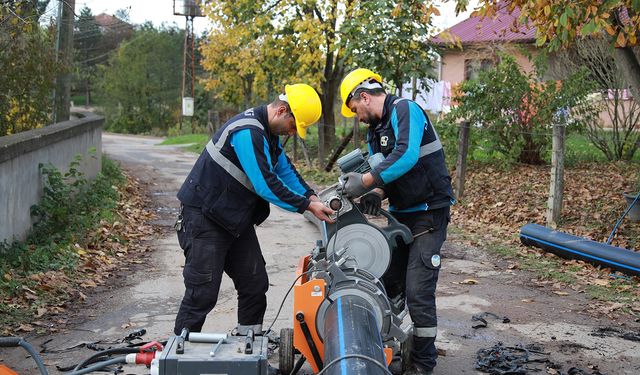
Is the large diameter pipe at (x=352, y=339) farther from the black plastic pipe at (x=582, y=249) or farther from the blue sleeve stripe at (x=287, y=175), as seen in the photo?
the black plastic pipe at (x=582, y=249)

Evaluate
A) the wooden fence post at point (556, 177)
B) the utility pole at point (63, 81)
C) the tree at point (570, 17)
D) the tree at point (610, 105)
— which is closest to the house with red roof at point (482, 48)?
the tree at point (610, 105)

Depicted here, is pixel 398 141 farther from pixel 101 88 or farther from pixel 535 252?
pixel 101 88

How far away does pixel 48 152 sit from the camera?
1038cm

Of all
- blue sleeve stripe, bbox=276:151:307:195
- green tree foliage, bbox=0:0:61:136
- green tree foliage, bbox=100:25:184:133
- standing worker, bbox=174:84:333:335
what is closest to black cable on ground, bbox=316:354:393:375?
standing worker, bbox=174:84:333:335

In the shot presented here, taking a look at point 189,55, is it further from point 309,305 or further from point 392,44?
point 309,305

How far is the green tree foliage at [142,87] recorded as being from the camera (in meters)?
50.7

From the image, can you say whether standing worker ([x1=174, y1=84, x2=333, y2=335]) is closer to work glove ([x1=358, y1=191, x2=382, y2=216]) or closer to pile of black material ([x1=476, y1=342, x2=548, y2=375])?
work glove ([x1=358, y1=191, x2=382, y2=216])

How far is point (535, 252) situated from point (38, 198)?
6126mm

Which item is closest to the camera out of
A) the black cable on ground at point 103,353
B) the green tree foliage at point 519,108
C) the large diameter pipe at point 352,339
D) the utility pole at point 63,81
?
the large diameter pipe at point 352,339

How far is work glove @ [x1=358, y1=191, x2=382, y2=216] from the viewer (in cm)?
546

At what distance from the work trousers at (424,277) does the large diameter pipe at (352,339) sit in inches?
26.9

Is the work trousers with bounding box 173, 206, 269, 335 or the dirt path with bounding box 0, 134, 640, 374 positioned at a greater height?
the work trousers with bounding box 173, 206, 269, 335

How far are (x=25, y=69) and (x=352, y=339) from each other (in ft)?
29.6

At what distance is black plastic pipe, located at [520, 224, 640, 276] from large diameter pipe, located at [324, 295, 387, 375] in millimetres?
4421
